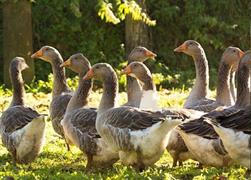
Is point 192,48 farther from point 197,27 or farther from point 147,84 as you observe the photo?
point 197,27

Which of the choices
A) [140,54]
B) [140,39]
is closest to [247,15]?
[140,39]

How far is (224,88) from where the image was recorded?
1028 cm

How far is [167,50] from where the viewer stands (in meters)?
21.5

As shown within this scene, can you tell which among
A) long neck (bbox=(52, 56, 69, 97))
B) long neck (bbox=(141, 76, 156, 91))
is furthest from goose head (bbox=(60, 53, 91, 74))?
long neck (bbox=(141, 76, 156, 91))

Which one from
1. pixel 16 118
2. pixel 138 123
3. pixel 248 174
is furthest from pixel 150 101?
pixel 248 174

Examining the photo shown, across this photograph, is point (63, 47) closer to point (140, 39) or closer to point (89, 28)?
point (89, 28)

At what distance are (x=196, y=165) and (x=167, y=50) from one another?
1268cm

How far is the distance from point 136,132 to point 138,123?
0.11m

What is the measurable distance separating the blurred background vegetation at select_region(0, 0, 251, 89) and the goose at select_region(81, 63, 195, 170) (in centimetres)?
1022

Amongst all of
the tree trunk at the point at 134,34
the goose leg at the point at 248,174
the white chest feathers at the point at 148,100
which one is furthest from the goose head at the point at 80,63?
the tree trunk at the point at 134,34

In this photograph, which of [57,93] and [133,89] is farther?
[57,93]

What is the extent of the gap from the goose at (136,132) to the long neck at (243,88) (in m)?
0.89

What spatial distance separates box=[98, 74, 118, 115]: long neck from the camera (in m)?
8.66

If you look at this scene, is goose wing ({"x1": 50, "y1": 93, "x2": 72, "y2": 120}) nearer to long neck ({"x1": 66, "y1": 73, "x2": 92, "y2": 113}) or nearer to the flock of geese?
the flock of geese
